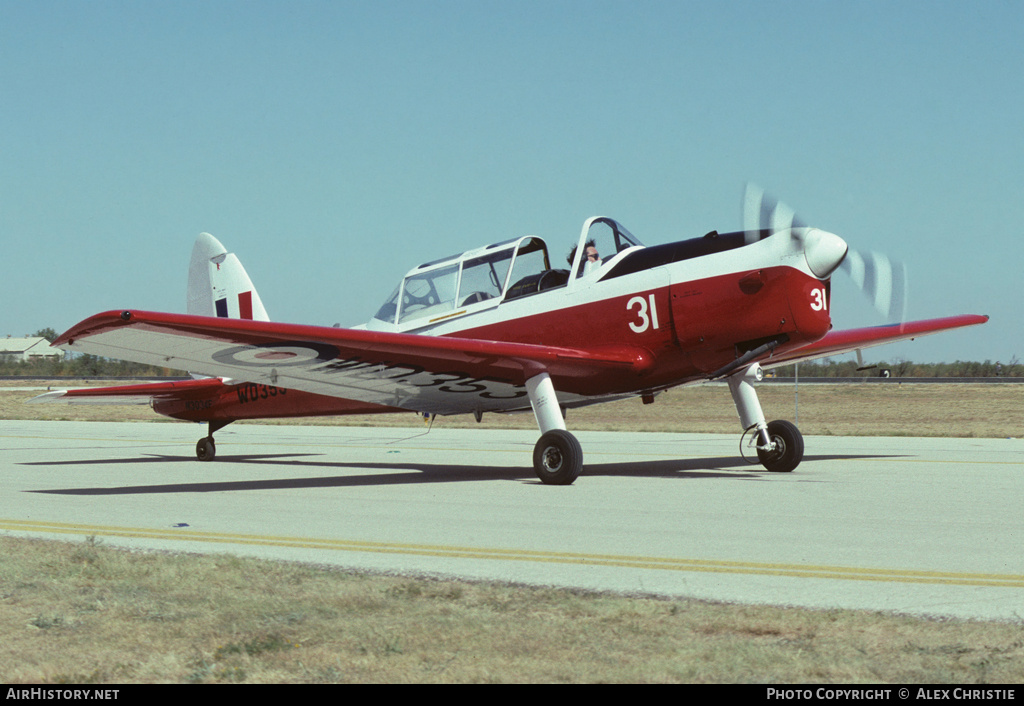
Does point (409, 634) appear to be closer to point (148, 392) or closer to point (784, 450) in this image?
point (784, 450)

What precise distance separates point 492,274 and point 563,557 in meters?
6.76

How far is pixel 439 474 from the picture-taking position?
43.9ft

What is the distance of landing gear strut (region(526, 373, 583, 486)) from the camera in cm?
1109

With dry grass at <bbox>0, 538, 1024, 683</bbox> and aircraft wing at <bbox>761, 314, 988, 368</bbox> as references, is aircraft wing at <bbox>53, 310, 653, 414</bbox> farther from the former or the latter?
dry grass at <bbox>0, 538, 1024, 683</bbox>

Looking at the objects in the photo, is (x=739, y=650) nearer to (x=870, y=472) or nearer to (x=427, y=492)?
(x=427, y=492)

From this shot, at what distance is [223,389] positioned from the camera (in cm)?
1551

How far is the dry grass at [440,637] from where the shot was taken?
369 cm


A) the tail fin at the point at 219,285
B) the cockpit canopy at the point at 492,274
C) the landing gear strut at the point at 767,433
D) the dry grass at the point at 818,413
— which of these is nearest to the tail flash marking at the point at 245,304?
the tail fin at the point at 219,285

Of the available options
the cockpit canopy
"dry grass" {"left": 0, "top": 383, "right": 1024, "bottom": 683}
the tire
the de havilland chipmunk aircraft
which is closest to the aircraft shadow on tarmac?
the tire

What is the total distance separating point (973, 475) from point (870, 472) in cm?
117

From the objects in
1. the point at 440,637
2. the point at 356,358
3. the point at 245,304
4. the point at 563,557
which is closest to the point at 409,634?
the point at 440,637

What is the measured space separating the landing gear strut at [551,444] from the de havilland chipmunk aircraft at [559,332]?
0.02 meters
